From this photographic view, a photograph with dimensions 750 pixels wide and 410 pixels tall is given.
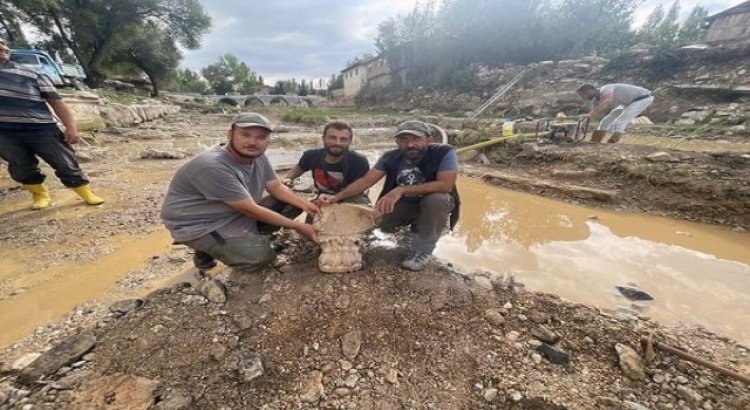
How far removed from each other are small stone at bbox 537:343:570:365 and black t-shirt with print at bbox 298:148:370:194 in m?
1.85

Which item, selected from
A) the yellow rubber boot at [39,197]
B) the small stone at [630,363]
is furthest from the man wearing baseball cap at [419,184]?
the yellow rubber boot at [39,197]

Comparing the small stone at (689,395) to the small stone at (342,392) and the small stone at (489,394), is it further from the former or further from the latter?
the small stone at (342,392)

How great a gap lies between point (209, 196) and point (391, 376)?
153cm

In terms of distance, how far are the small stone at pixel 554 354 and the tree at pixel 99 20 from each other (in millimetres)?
24095

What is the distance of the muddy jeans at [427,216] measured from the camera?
8.15 feet

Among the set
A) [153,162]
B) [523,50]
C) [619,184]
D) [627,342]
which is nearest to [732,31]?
[523,50]

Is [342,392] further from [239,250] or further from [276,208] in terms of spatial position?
[276,208]

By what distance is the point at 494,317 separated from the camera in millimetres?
1920

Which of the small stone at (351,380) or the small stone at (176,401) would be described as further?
the small stone at (351,380)

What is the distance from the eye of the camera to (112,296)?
2303 mm

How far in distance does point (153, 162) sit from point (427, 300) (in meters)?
6.92

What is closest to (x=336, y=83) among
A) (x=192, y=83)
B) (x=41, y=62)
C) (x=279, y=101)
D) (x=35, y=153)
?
(x=279, y=101)

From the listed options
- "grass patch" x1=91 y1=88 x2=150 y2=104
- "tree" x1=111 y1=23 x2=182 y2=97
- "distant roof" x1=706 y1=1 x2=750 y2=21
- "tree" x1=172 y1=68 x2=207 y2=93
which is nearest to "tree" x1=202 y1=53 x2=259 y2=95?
"tree" x1=172 y1=68 x2=207 y2=93

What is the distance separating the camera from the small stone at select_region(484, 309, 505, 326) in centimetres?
189
